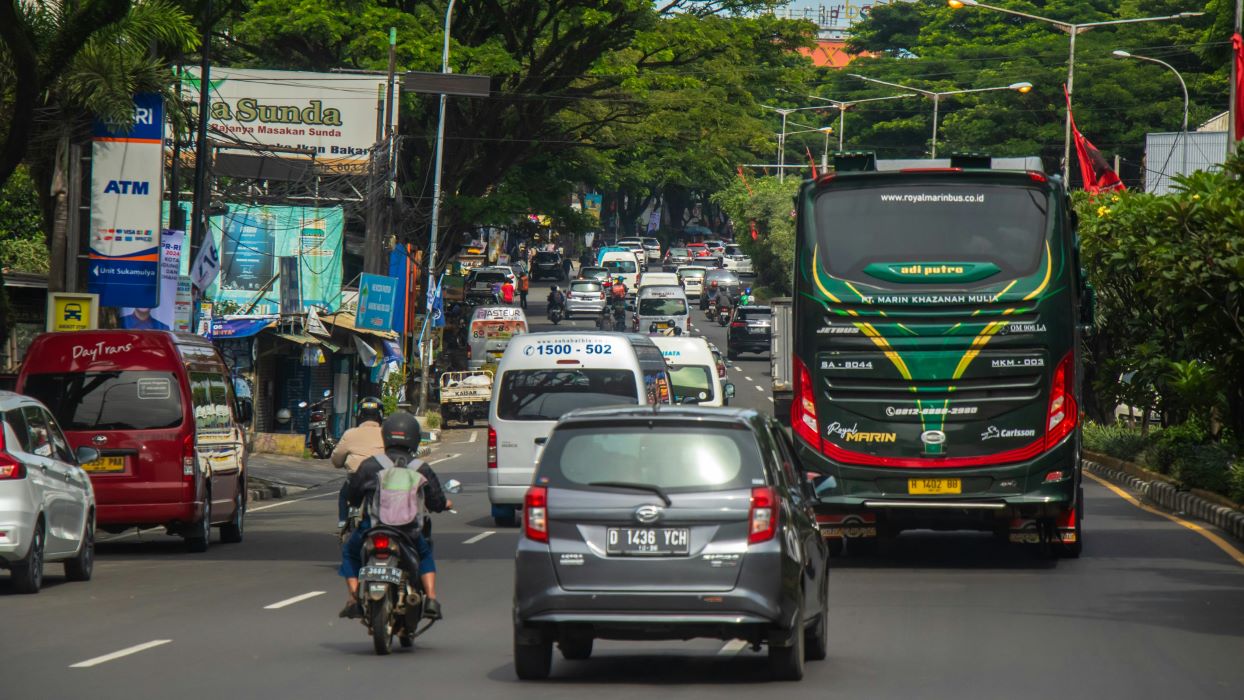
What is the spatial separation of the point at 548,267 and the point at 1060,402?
249 ft

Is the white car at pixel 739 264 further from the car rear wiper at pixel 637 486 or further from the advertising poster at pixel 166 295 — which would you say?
the car rear wiper at pixel 637 486

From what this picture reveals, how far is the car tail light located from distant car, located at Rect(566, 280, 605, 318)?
194ft

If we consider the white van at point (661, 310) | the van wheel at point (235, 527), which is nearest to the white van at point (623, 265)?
the white van at point (661, 310)

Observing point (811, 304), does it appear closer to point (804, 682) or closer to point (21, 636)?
point (804, 682)

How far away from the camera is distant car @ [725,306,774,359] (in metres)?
62.7

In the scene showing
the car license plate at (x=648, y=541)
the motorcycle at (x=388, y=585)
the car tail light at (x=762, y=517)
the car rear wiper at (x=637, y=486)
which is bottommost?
the motorcycle at (x=388, y=585)

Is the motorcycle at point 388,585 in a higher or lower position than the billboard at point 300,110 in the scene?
lower

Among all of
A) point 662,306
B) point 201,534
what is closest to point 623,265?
point 662,306

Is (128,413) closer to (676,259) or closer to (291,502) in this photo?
(291,502)

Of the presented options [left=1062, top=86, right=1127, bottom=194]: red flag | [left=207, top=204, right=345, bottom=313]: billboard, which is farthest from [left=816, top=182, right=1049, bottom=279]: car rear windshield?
[left=207, top=204, right=345, bottom=313]: billboard

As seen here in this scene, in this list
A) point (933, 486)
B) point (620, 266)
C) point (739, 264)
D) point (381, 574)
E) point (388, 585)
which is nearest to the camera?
point (381, 574)

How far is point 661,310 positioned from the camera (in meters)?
60.4

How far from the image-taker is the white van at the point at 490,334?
164 ft

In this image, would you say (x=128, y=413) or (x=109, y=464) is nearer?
(x=109, y=464)
